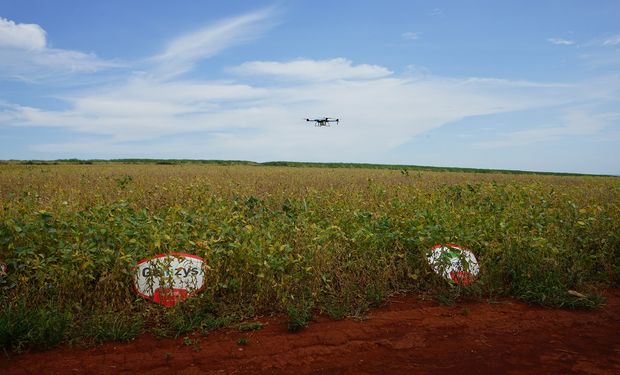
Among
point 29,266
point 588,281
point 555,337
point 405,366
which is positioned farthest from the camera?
point 588,281

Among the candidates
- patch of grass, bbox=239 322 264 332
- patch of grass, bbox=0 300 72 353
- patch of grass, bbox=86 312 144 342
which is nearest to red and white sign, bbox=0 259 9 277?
patch of grass, bbox=0 300 72 353

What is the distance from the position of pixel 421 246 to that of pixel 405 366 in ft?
8.71

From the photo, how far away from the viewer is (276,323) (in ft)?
14.7

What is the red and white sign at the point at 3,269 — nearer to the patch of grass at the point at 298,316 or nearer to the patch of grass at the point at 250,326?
the patch of grass at the point at 250,326

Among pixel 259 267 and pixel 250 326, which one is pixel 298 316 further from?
pixel 259 267

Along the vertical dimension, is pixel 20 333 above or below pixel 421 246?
below

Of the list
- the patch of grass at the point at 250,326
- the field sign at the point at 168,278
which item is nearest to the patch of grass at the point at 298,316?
the patch of grass at the point at 250,326

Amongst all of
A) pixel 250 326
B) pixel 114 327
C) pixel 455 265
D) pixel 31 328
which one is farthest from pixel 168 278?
pixel 455 265

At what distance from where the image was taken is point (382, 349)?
3.91 m

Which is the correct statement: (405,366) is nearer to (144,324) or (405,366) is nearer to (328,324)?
(328,324)

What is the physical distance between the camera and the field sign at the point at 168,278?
466cm

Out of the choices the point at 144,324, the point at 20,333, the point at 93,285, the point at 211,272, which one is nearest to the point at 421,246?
the point at 211,272

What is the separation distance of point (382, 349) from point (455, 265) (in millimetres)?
2255

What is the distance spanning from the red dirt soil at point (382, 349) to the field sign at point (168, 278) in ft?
2.04
